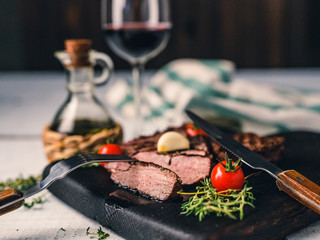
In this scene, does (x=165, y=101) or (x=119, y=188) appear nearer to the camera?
(x=119, y=188)

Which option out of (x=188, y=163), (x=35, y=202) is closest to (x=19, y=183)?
(x=35, y=202)

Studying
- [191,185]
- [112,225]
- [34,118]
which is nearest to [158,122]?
[34,118]

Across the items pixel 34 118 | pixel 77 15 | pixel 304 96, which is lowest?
pixel 34 118

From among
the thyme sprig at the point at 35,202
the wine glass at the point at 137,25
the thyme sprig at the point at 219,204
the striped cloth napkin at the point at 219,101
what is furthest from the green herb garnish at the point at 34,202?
the striped cloth napkin at the point at 219,101

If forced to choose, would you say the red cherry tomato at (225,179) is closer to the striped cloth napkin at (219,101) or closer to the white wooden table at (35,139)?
the white wooden table at (35,139)

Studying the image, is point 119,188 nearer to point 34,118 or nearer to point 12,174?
point 12,174

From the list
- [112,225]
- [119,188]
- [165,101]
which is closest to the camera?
[112,225]
